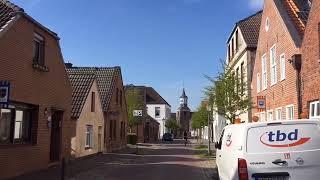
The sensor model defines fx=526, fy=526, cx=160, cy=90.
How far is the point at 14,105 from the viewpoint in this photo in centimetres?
1873

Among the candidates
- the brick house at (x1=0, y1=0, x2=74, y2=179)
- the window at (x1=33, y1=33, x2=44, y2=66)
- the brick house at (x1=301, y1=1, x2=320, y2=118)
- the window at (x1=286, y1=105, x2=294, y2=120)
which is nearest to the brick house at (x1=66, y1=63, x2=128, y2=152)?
the brick house at (x1=0, y1=0, x2=74, y2=179)

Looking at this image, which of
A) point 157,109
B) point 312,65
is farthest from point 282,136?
point 157,109

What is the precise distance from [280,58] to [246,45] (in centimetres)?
1154

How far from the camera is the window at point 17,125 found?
18.2 meters

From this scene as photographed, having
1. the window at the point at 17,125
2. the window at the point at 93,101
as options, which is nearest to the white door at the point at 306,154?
the window at the point at 17,125

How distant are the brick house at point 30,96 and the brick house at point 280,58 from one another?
9415 mm

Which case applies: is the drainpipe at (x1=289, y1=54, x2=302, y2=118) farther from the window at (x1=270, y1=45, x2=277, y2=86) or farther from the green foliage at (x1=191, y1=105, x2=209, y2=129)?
the green foliage at (x1=191, y1=105, x2=209, y2=129)

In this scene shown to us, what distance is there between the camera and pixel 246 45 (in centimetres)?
3719

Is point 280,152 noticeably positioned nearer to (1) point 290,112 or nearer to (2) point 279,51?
(1) point 290,112

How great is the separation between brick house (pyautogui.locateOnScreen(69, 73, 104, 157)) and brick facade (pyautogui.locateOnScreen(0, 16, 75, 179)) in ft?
9.67

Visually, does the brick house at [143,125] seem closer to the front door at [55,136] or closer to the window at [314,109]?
the front door at [55,136]

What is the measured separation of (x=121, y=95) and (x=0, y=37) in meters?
29.4

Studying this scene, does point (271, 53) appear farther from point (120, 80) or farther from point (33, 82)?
point (120, 80)

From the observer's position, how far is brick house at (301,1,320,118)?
19.3 metres
